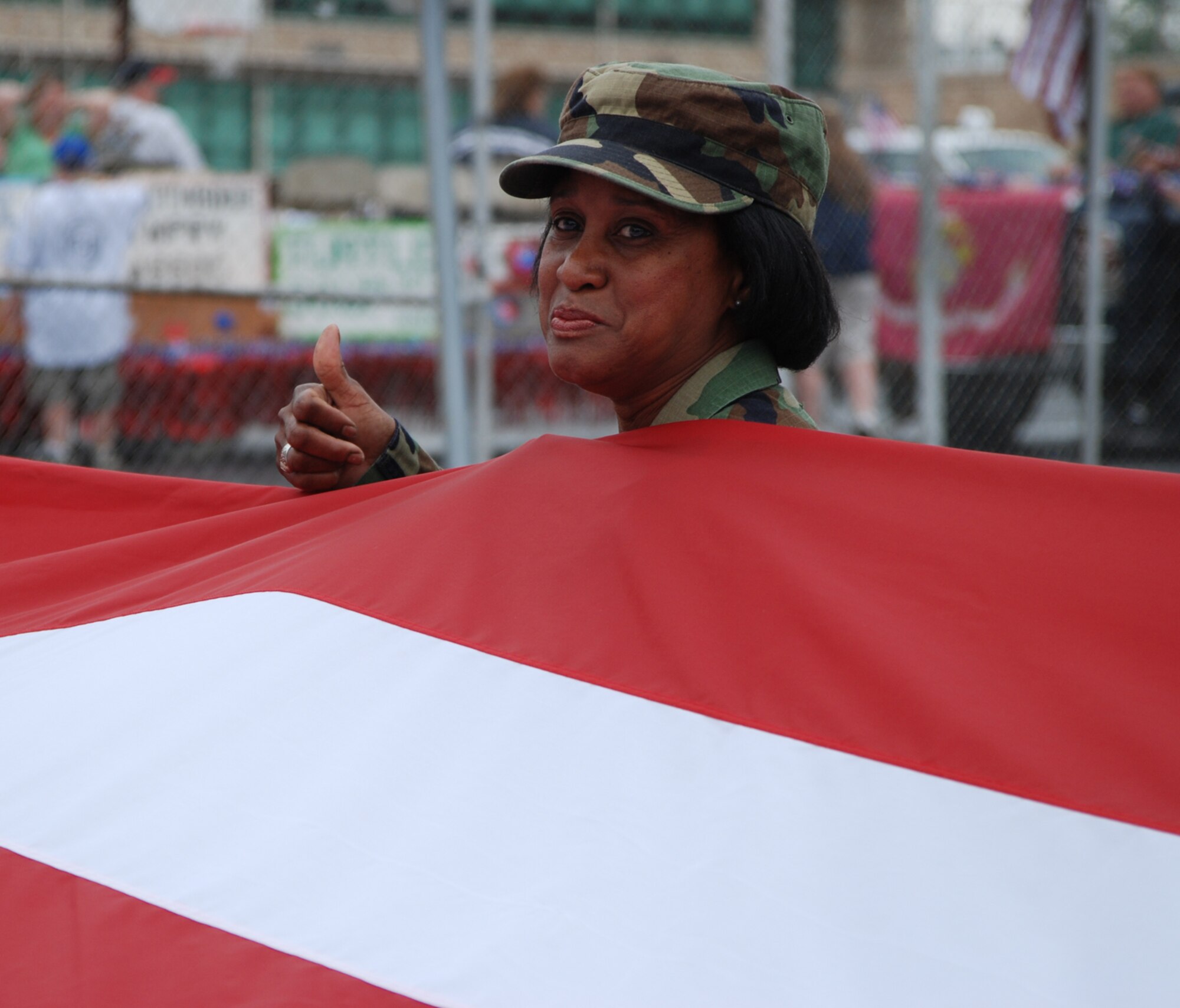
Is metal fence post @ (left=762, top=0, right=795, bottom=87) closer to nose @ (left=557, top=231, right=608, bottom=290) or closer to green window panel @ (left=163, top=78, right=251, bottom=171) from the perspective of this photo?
nose @ (left=557, top=231, right=608, bottom=290)

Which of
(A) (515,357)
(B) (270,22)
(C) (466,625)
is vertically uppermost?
(B) (270,22)

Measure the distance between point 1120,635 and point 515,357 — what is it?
5682 millimetres

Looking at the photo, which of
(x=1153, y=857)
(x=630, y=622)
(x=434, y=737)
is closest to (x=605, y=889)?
(x=434, y=737)

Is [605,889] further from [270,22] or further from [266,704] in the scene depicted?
[270,22]

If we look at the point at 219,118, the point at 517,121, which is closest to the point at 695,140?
the point at 517,121

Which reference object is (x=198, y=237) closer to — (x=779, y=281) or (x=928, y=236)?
(x=928, y=236)

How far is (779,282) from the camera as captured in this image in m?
2.12

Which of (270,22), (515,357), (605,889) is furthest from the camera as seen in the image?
(270,22)

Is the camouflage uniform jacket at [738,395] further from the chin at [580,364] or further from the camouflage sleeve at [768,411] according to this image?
the chin at [580,364]

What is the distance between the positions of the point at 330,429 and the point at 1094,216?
5499 millimetres

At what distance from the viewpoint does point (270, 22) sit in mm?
7805

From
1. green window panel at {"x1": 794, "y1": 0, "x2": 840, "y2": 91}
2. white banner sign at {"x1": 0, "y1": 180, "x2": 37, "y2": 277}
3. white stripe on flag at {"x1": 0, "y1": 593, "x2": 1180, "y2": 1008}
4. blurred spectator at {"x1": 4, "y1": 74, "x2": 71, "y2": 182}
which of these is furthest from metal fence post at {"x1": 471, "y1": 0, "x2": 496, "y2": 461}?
white stripe on flag at {"x1": 0, "y1": 593, "x2": 1180, "y2": 1008}

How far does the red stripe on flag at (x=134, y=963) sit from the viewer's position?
1477 millimetres

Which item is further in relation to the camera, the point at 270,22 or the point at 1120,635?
the point at 270,22
